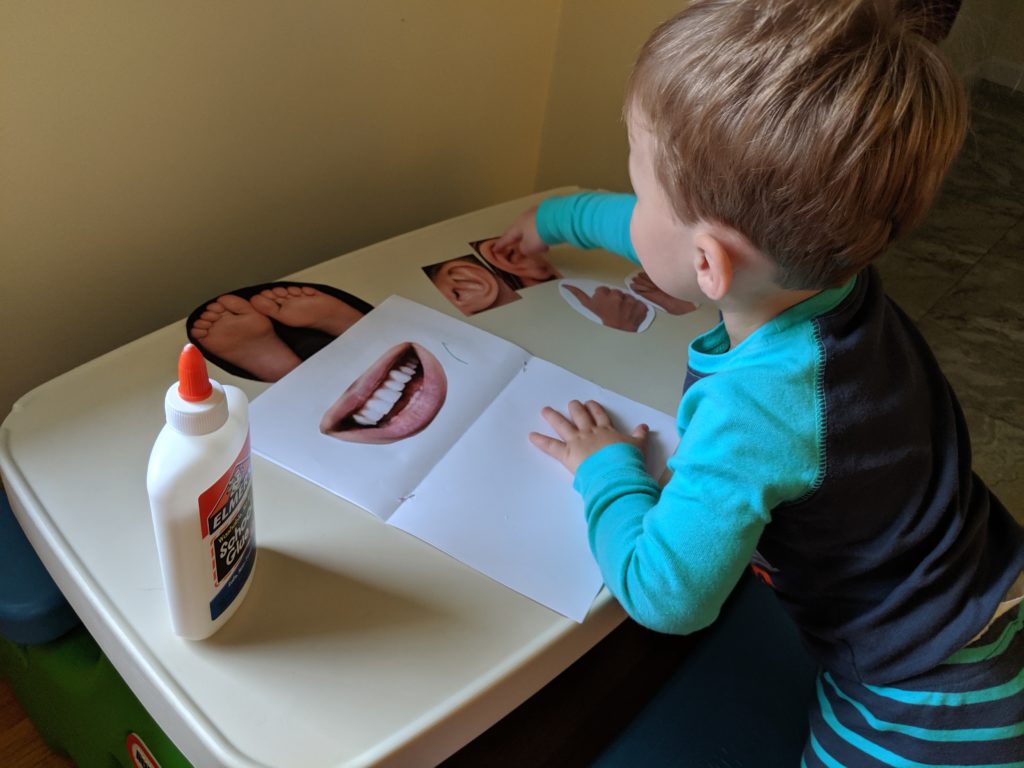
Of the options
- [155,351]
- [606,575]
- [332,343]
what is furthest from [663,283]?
[155,351]

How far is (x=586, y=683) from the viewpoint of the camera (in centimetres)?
92

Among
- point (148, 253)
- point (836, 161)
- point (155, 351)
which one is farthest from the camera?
point (148, 253)

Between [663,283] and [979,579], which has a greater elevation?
[663,283]

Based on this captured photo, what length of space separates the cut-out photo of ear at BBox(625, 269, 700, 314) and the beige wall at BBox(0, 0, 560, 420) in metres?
0.36

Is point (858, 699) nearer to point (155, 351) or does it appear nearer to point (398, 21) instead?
point (155, 351)

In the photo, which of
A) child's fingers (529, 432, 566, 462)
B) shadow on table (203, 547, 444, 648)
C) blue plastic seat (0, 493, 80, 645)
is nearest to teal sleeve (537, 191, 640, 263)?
child's fingers (529, 432, 566, 462)

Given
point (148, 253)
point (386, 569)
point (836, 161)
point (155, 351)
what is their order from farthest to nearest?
point (148, 253) → point (155, 351) → point (386, 569) → point (836, 161)

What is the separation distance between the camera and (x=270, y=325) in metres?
0.79

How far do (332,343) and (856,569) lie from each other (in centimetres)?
48

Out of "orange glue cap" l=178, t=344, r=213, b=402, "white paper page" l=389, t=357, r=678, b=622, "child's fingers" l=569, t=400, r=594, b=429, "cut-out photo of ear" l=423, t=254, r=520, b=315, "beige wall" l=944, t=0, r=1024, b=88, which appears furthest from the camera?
"beige wall" l=944, t=0, r=1024, b=88

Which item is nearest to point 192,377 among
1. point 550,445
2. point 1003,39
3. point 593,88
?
point 550,445

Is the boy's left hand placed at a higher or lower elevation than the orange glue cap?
lower

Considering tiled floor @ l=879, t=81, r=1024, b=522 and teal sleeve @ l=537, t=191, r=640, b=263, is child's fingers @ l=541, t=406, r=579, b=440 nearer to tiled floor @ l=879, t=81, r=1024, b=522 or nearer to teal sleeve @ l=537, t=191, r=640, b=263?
teal sleeve @ l=537, t=191, r=640, b=263

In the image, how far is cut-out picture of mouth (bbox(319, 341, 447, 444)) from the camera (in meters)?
0.70
